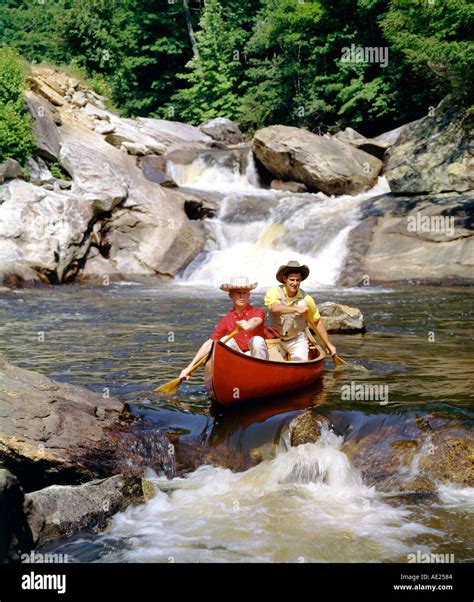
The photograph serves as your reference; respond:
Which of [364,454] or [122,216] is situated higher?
[122,216]

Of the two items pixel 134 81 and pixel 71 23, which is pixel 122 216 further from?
pixel 134 81

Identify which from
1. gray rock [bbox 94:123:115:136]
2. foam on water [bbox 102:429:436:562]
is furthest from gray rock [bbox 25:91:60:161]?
foam on water [bbox 102:429:436:562]

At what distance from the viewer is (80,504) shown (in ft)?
18.1

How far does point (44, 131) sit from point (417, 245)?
1041 centimetres

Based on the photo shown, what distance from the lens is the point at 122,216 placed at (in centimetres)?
1988

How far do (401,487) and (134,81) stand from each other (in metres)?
34.1

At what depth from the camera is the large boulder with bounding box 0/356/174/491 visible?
19.2 feet

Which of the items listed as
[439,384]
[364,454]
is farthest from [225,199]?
[364,454]

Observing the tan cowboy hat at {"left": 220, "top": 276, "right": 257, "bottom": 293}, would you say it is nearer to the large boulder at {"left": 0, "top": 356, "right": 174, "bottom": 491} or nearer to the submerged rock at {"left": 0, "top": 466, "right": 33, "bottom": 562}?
the large boulder at {"left": 0, "top": 356, "right": 174, "bottom": 491}

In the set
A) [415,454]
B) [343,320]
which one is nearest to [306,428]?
[415,454]

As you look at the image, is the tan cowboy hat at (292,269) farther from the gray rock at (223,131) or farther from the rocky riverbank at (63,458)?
the gray rock at (223,131)

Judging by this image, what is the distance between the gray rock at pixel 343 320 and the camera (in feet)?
37.7

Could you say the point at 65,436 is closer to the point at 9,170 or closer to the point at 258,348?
the point at 258,348

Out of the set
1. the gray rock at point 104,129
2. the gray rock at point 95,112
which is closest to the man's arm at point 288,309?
the gray rock at point 104,129
